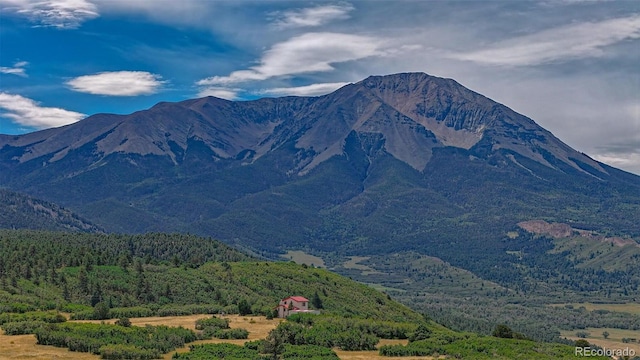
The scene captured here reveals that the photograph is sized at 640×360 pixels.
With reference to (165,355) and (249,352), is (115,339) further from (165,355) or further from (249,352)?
(249,352)

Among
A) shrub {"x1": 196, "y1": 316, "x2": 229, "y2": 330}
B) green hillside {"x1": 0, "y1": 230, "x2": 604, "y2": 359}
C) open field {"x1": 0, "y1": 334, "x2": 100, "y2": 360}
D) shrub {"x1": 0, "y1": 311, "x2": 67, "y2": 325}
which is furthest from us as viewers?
shrub {"x1": 196, "y1": 316, "x2": 229, "y2": 330}

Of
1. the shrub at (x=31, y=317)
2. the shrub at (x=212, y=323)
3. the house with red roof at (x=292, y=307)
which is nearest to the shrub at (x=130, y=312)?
the shrub at (x=31, y=317)

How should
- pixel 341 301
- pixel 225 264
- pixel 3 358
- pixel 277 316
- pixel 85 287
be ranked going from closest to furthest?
pixel 3 358 < pixel 277 316 < pixel 85 287 < pixel 341 301 < pixel 225 264

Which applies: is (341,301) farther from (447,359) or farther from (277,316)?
(447,359)

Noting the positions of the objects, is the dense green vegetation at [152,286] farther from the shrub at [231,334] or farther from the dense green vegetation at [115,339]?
the shrub at [231,334]

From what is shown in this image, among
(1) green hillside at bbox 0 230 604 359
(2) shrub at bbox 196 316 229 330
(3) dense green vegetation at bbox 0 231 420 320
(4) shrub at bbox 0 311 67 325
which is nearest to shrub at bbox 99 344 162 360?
(1) green hillside at bbox 0 230 604 359

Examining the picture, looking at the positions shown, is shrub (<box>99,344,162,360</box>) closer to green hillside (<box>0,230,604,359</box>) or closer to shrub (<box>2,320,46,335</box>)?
green hillside (<box>0,230,604,359</box>)

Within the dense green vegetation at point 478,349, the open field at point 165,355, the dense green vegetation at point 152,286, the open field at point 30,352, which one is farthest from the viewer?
the dense green vegetation at point 152,286

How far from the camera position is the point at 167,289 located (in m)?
136

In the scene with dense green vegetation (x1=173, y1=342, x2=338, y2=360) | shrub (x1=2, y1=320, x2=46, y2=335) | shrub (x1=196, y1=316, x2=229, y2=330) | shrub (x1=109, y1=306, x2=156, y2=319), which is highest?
shrub (x1=2, y1=320, x2=46, y2=335)

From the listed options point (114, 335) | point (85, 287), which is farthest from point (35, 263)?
point (114, 335)

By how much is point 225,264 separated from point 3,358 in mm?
97542

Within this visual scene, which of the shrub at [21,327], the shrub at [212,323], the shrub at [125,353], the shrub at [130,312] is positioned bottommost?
the shrub at [130,312]

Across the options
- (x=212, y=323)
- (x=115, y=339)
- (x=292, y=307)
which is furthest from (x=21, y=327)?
(x=292, y=307)
